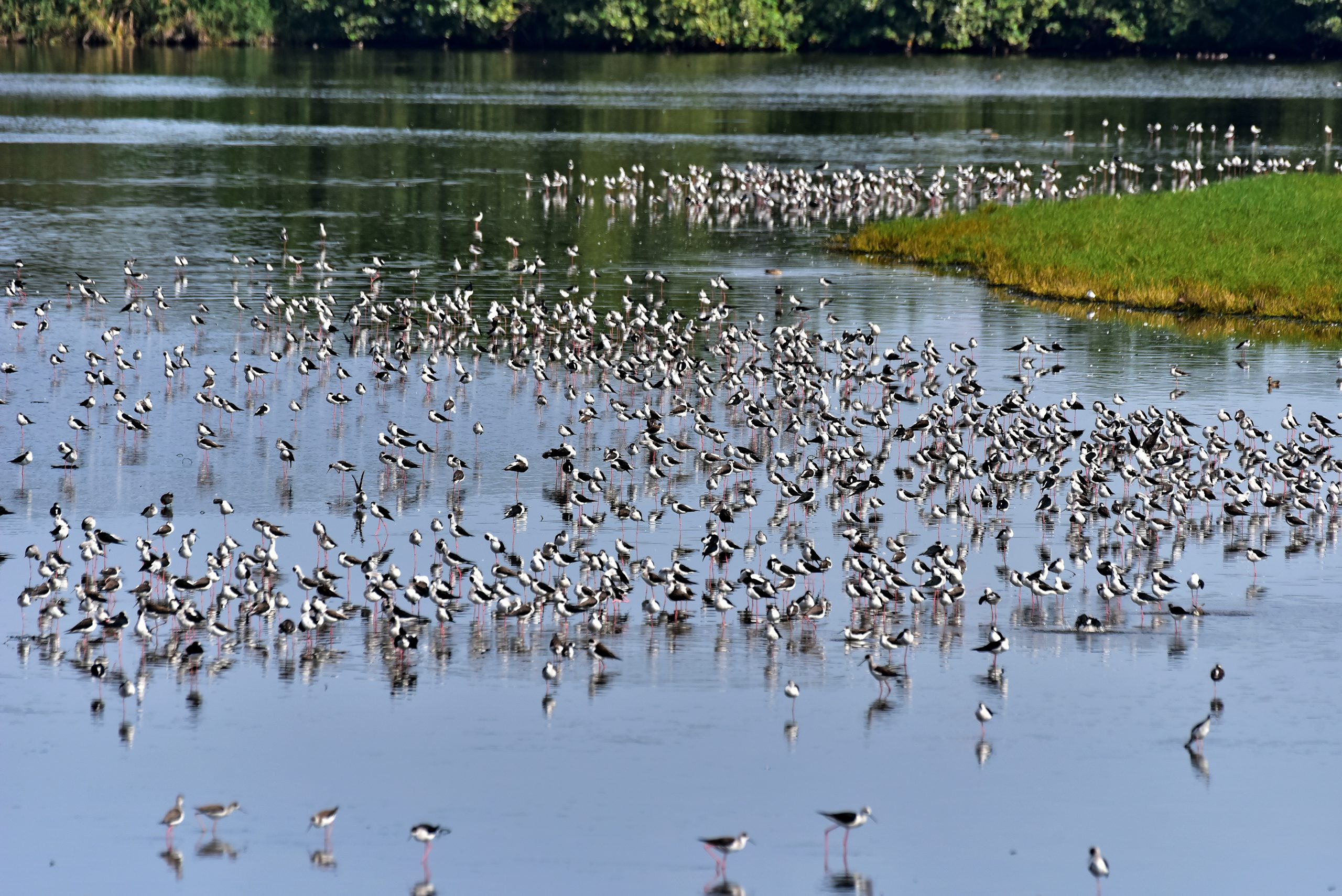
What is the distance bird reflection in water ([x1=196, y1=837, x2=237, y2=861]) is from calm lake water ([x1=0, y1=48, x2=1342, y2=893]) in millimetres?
26

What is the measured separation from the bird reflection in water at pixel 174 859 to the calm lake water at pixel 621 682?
0.12 feet

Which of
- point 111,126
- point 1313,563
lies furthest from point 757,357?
point 111,126

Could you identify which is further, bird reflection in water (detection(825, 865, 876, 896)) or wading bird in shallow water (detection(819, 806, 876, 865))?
wading bird in shallow water (detection(819, 806, 876, 865))

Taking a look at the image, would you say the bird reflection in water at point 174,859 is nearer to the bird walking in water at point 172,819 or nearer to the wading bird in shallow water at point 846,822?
the bird walking in water at point 172,819

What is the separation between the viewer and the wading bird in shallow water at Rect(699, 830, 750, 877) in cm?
Answer: 1343

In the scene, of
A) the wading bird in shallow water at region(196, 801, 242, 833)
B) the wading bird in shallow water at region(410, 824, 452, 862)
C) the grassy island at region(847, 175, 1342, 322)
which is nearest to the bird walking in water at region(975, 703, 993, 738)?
the wading bird in shallow water at region(410, 824, 452, 862)

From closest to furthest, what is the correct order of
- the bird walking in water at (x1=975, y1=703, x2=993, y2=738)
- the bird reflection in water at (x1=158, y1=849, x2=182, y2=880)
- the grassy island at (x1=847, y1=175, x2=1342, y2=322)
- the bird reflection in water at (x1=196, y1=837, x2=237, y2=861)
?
the bird reflection in water at (x1=158, y1=849, x2=182, y2=880)
the bird reflection in water at (x1=196, y1=837, x2=237, y2=861)
the bird walking in water at (x1=975, y1=703, x2=993, y2=738)
the grassy island at (x1=847, y1=175, x2=1342, y2=322)

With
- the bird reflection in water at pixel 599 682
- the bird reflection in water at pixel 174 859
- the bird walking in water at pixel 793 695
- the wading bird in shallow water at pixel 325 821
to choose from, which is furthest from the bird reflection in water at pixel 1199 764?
the bird reflection in water at pixel 174 859

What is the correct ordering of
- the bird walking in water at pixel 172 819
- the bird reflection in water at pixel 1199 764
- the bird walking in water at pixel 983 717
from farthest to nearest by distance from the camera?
1. the bird walking in water at pixel 983 717
2. the bird reflection in water at pixel 1199 764
3. the bird walking in water at pixel 172 819

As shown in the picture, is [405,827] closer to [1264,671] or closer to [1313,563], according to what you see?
[1264,671]

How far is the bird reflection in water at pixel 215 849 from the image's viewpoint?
1356cm

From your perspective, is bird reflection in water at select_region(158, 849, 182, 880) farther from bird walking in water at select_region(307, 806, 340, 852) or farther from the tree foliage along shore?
the tree foliage along shore

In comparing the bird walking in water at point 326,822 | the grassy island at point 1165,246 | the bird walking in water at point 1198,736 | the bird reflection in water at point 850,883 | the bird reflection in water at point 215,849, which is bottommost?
the bird reflection in water at point 850,883

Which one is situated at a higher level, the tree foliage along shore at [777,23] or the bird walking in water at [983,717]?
the tree foliage along shore at [777,23]
